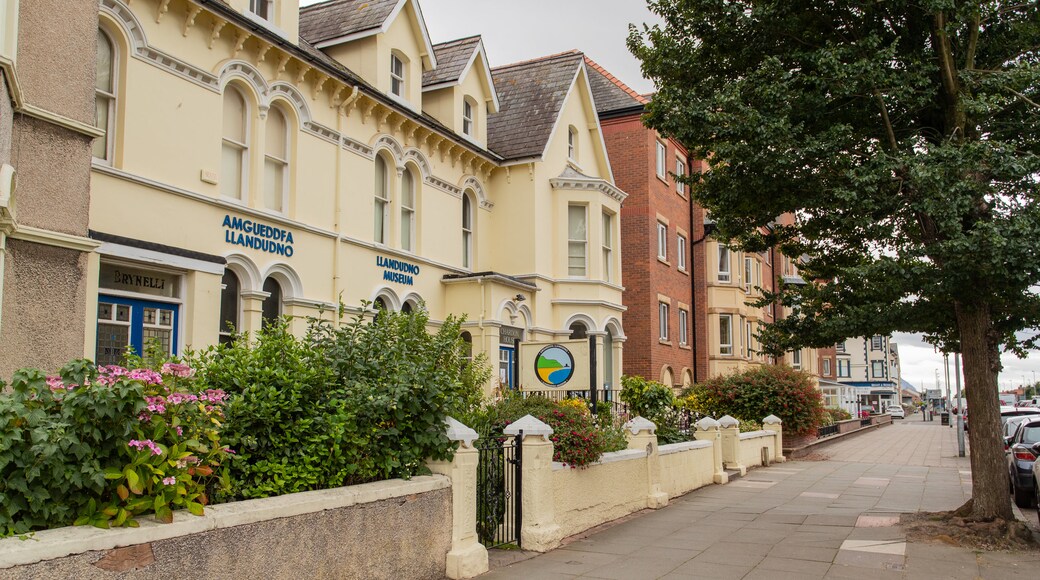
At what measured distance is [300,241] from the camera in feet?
51.6

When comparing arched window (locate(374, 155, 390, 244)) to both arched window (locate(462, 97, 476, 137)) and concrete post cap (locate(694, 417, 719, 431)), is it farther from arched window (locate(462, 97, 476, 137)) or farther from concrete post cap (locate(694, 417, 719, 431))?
concrete post cap (locate(694, 417, 719, 431))

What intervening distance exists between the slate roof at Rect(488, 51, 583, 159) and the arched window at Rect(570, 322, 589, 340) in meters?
4.91

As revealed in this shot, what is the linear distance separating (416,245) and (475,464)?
1132cm

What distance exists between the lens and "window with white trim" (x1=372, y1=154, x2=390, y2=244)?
18.4m

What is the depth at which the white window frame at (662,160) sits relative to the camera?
2961 centimetres

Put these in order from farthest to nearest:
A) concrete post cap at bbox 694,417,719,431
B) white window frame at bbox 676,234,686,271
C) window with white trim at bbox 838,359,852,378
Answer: window with white trim at bbox 838,359,852,378 → white window frame at bbox 676,234,686,271 → concrete post cap at bbox 694,417,719,431

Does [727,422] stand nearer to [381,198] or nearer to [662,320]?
[381,198]

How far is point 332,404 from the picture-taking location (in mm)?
7074

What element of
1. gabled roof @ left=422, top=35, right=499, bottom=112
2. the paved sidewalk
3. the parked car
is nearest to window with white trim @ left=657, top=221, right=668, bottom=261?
gabled roof @ left=422, top=35, right=499, bottom=112

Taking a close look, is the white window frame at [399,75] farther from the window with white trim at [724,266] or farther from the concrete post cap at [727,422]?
the window with white trim at [724,266]

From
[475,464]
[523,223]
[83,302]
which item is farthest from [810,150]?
[523,223]

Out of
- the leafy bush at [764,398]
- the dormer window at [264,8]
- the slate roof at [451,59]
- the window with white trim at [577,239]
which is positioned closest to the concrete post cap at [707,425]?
the leafy bush at [764,398]

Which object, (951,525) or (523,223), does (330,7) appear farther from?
(951,525)

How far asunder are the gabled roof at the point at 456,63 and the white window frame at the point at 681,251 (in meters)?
11.4
